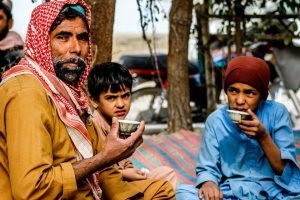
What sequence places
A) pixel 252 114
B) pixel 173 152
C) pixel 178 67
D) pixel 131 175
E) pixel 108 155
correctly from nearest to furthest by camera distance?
pixel 108 155 < pixel 252 114 < pixel 131 175 < pixel 173 152 < pixel 178 67

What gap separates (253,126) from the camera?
3719 millimetres

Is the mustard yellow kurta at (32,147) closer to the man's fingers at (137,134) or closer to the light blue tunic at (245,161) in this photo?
the man's fingers at (137,134)

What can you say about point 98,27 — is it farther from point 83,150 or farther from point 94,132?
point 83,150

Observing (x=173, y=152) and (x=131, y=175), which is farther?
(x=173, y=152)

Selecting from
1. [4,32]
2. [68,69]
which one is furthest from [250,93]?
[4,32]

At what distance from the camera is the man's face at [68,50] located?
3.11m

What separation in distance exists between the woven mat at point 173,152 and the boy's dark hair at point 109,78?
51.8 inches

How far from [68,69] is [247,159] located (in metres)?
1.63

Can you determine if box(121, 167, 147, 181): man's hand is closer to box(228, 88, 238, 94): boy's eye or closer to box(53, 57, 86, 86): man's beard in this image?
box(228, 88, 238, 94): boy's eye

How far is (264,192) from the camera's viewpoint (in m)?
4.04

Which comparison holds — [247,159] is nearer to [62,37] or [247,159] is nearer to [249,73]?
[249,73]

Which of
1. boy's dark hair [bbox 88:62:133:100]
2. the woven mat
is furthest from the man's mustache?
the woven mat

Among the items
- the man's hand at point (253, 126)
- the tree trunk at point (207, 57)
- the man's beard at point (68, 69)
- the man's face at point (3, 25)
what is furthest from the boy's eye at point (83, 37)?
the tree trunk at point (207, 57)

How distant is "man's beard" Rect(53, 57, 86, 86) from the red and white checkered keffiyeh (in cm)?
3
